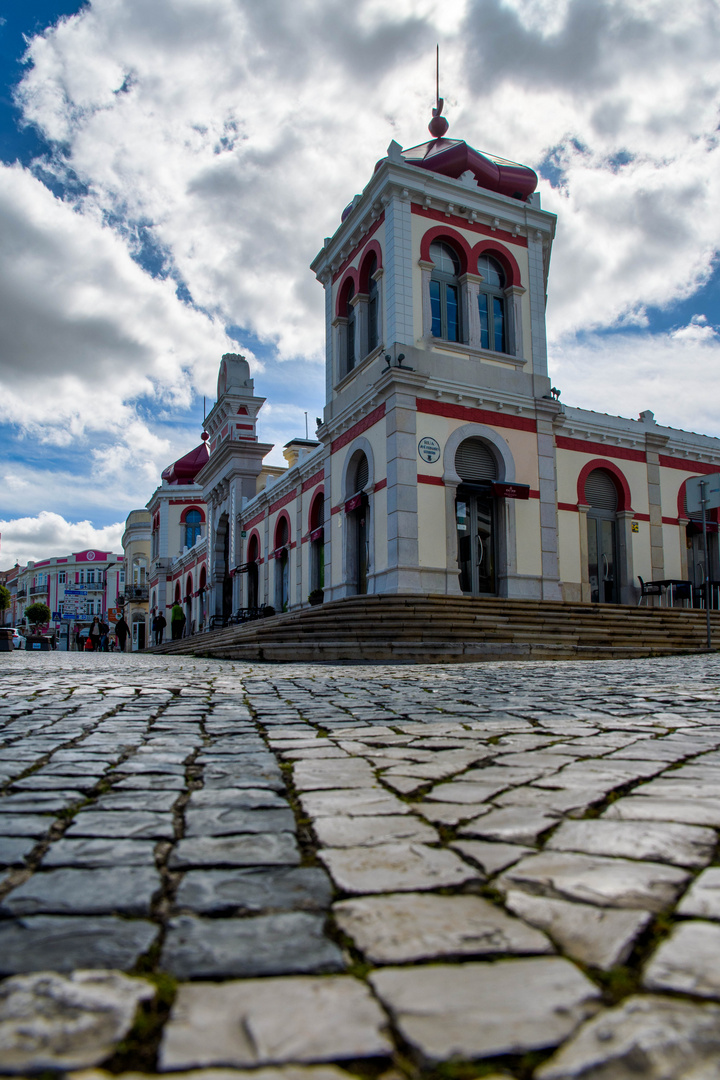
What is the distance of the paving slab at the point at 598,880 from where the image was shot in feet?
5.22

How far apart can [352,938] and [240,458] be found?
31.2 metres

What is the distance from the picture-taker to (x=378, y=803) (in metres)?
2.45

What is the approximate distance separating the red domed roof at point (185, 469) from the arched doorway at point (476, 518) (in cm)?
3452

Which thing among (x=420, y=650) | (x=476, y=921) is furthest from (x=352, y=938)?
(x=420, y=650)

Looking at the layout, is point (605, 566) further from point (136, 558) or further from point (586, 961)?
point (136, 558)

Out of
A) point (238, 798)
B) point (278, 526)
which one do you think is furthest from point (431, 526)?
point (238, 798)

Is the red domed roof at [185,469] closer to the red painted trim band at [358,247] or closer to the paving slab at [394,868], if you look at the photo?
the red painted trim band at [358,247]

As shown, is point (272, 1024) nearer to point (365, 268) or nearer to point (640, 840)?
point (640, 840)

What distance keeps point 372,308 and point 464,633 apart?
10.4 meters

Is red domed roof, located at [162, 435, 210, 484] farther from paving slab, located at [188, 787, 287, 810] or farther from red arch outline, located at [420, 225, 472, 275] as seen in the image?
paving slab, located at [188, 787, 287, 810]

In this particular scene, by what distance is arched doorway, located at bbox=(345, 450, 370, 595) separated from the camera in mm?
19344

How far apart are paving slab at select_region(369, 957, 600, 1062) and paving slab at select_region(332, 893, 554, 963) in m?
A: 0.05

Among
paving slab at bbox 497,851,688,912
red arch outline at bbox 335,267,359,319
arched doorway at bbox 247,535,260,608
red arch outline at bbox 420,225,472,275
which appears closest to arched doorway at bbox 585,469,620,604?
red arch outline at bbox 420,225,472,275

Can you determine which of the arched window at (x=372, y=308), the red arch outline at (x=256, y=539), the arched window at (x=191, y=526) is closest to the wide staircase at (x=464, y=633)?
the arched window at (x=372, y=308)
